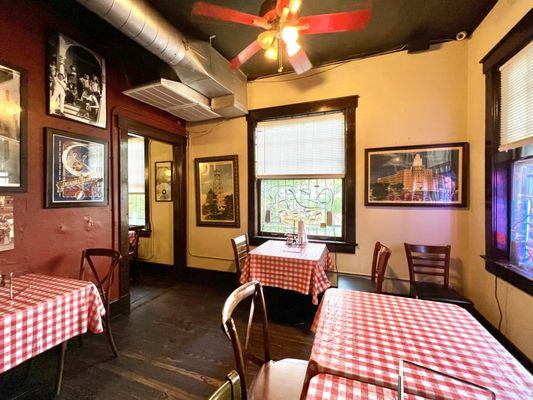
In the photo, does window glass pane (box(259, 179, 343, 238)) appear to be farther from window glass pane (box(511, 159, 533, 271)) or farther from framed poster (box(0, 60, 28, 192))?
framed poster (box(0, 60, 28, 192))

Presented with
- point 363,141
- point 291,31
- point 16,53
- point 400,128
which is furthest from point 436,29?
point 16,53

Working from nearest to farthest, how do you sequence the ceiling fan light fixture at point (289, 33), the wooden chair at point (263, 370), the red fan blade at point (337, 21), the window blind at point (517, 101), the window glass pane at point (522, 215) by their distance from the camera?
the wooden chair at point (263, 370), the red fan blade at point (337, 21), the ceiling fan light fixture at point (289, 33), the window blind at point (517, 101), the window glass pane at point (522, 215)

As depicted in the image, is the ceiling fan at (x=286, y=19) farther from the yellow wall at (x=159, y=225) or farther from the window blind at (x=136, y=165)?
the window blind at (x=136, y=165)

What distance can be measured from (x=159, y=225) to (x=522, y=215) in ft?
14.5

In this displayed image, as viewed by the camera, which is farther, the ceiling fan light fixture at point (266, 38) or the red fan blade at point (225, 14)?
the ceiling fan light fixture at point (266, 38)

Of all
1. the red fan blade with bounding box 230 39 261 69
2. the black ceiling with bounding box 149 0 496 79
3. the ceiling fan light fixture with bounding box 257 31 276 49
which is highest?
the black ceiling with bounding box 149 0 496 79

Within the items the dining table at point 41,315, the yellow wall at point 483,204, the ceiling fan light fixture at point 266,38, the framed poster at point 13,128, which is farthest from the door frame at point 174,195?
the yellow wall at point 483,204

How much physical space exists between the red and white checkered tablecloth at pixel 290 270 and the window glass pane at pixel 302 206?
641mm

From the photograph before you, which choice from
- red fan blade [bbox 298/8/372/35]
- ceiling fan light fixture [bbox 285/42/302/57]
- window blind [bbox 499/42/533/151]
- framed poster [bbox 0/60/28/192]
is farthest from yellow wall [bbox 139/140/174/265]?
window blind [bbox 499/42/533/151]

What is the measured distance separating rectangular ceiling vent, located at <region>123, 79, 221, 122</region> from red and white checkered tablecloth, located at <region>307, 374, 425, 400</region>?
276 cm

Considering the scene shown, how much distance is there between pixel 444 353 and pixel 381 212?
7.08 feet

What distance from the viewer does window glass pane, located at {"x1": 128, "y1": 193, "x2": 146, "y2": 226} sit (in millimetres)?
4305

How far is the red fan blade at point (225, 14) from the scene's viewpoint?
5.23ft

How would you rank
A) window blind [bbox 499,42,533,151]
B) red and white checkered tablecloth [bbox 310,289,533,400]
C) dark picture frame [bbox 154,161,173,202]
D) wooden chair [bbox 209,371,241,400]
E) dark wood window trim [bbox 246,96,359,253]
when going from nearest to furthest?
wooden chair [bbox 209,371,241,400], red and white checkered tablecloth [bbox 310,289,533,400], window blind [bbox 499,42,533,151], dark wood window trim [bbox 246,96,359,253], dark picture frame [bbox 154,161,173,202]
